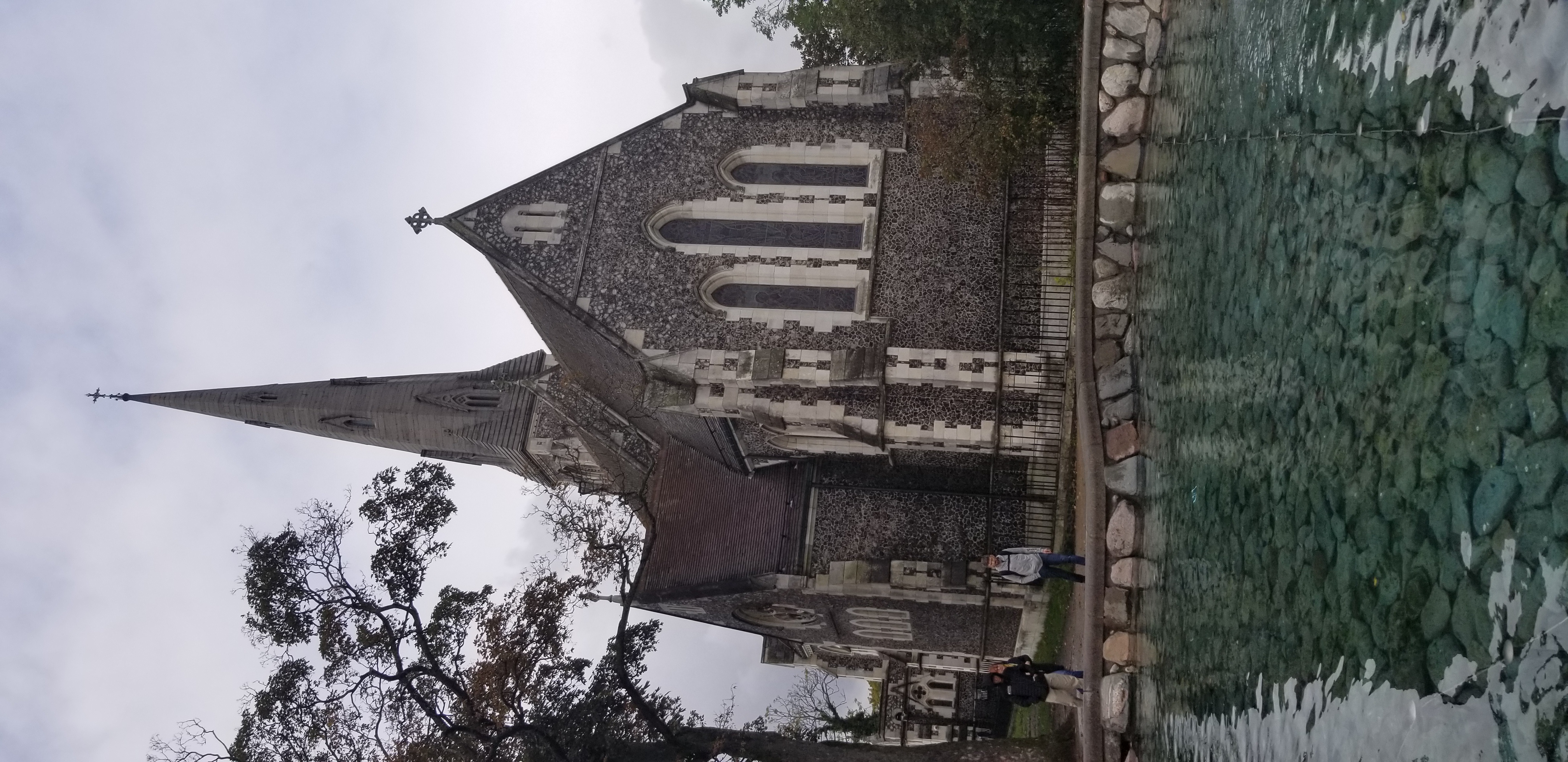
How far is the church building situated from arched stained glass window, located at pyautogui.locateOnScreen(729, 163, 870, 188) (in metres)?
0.05

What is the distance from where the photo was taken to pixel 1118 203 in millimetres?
12211

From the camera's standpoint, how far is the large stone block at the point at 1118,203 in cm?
1217

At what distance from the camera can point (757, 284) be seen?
16.5 m

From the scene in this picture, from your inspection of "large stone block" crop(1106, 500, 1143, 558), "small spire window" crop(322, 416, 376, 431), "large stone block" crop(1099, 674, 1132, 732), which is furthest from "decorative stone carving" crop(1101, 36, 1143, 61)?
"small spire window" crop(322, 416, 376, 431)

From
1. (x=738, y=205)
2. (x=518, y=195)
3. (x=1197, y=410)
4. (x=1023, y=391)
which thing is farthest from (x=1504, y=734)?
(x=518, y=195)

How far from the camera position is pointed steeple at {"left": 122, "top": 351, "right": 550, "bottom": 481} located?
2244cm

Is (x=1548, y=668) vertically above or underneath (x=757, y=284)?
underneath

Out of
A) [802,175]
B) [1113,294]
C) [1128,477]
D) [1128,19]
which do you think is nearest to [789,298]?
[802,175]

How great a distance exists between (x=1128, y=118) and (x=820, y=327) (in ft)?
18.3

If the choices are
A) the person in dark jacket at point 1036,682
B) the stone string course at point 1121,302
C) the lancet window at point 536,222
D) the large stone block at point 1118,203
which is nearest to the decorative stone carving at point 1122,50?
the stone string course at point 1121,302

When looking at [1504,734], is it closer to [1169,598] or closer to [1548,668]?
[1548,668]

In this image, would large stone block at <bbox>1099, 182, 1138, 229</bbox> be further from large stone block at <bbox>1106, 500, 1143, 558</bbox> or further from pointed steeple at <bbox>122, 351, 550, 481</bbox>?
pointed steeple at <bbox>122, 351, 550, 481</bbox>

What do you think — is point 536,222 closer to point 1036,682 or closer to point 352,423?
point 352,423

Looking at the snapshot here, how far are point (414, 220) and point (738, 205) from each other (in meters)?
5.55
